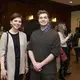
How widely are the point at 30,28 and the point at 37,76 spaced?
764mm

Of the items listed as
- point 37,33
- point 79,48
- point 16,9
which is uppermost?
point 16,9

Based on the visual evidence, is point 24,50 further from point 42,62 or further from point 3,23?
point 3,23

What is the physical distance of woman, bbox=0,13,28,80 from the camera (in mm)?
2535

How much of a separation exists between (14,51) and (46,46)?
0.40 m

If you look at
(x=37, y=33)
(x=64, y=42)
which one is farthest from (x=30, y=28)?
(x=64, y=42)

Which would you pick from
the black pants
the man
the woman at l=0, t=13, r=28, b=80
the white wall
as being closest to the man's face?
the man

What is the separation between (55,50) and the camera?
2514mm

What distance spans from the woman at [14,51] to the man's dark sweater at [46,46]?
0.62 feet

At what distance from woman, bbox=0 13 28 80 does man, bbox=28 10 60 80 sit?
0.51 feet

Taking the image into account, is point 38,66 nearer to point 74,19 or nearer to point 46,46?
point 46,46

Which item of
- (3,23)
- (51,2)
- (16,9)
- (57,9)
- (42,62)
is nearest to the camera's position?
(42,62)

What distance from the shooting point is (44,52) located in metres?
2.51

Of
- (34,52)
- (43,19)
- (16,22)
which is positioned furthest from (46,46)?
(16,22)

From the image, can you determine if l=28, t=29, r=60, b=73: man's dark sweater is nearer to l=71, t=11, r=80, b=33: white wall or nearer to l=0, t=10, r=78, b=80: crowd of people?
l=0, t=10, r=78, b=80: crowd of people
